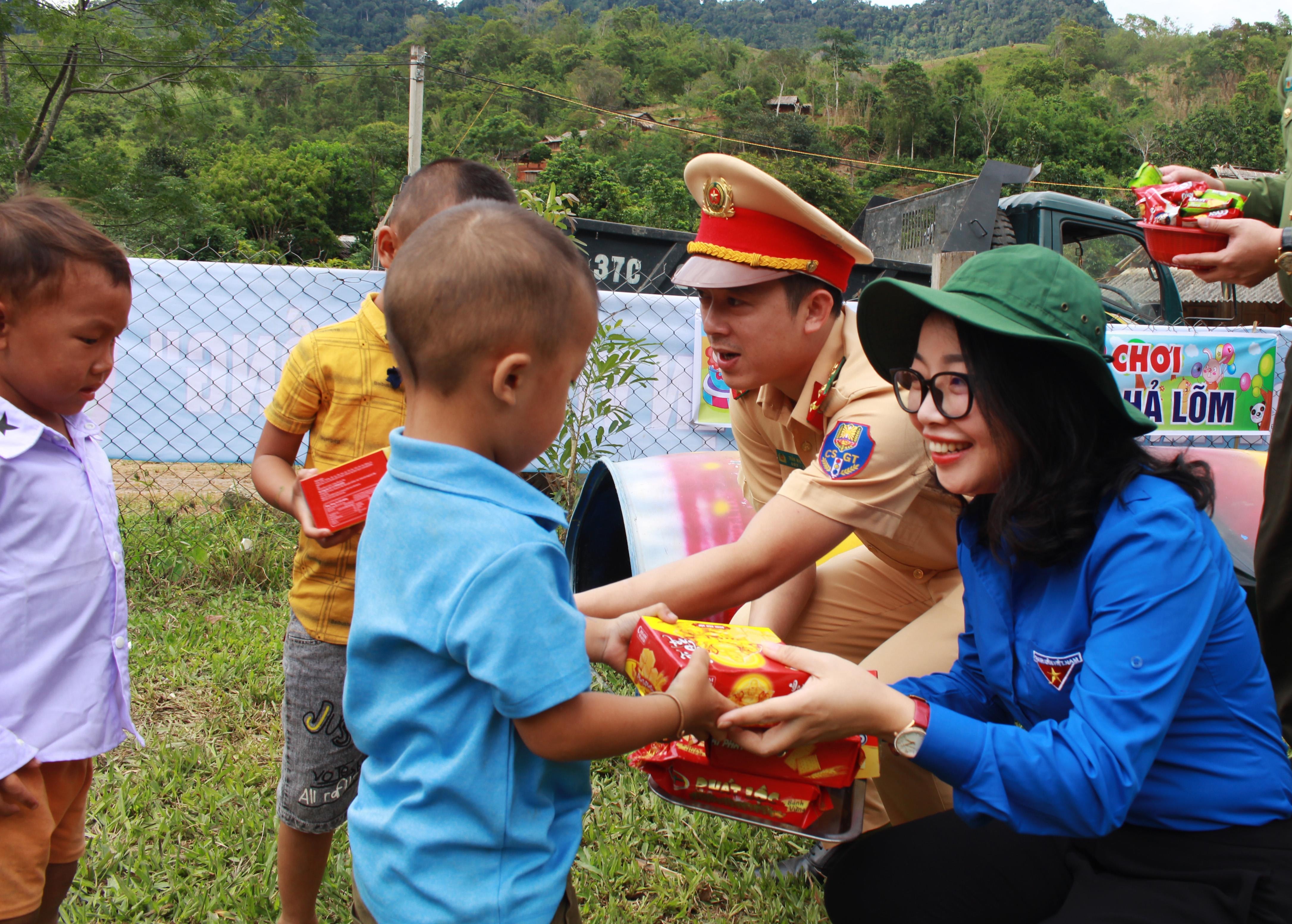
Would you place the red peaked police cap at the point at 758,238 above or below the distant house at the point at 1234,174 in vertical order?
below

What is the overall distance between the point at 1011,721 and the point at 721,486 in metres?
1.55

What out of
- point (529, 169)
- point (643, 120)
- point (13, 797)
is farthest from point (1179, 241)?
point (643, 120)

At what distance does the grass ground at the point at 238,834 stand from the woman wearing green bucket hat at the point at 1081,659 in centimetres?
83

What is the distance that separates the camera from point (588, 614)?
6.77ft

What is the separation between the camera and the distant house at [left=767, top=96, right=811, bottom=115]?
7175 cm

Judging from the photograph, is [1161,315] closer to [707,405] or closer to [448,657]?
[707,405]

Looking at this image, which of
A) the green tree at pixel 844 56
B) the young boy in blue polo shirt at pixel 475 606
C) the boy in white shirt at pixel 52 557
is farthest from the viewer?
the green tree at pixel 844 56

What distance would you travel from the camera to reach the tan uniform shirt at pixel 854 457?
215 centimetres

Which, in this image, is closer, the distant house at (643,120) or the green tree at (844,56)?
the distant house at (643,120)

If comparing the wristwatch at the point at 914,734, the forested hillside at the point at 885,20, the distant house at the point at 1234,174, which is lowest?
the wristwatch at the point at 914,734

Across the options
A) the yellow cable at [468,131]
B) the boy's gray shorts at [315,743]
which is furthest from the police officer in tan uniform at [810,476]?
the yellow cable at [468,131]

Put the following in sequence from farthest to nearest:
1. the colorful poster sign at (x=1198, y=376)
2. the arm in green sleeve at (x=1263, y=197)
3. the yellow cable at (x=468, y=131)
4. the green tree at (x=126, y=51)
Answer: the yellow cable at (x=468, y=131), the green tree at (x=126, y=51), the colorful poster sign at (x=1198, y=376), the arm in green sleeve at (x=1263, y=197)

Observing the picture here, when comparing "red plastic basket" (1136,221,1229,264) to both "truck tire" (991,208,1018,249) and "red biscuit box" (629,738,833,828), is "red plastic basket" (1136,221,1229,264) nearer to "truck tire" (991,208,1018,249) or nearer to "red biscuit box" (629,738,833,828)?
"red biscuit box" (629,738,833,828)

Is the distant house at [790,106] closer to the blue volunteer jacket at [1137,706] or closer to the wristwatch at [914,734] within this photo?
the blue volunteer jacket at [1137,706]
